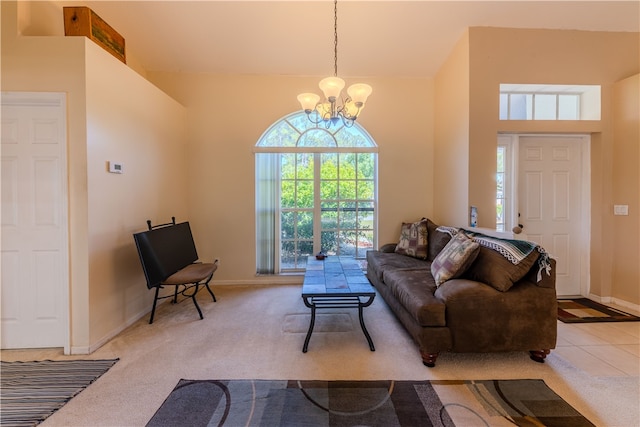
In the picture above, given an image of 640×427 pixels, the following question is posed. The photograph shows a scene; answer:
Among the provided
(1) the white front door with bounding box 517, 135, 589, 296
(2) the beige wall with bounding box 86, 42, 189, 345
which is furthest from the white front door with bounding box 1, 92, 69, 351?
(1) the white front door with bounding box 517, 135, 589, 296

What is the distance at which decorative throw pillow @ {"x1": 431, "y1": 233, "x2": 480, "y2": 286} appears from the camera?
222 cm

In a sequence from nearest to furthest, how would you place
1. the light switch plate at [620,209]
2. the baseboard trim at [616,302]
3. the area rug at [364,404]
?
1. the area rug at [364,404]
2. the baseboard trim at [616,302]
3. the light switch plate at [620,209]

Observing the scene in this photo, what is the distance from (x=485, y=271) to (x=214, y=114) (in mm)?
4032

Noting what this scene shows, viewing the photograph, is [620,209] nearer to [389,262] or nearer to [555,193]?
[555,193]

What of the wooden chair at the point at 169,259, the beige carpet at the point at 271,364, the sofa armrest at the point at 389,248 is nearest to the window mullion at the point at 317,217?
the sofa armrest at the point at 389,248

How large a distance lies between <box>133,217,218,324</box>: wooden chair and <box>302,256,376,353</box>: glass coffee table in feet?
4.16

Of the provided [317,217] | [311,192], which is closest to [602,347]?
[317,217]

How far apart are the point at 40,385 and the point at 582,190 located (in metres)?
5.74

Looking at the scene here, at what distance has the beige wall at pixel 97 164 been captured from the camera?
223 cm

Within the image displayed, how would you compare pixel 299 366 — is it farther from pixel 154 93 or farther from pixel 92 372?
pixel 154 93

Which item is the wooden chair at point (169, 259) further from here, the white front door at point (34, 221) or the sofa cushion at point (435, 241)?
the sofa cushion at point (435, 241)

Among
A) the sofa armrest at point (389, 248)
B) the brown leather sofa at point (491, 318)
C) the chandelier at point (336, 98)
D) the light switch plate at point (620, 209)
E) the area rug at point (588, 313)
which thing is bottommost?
the area rug at point (588, 313)

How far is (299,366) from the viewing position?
205 cm

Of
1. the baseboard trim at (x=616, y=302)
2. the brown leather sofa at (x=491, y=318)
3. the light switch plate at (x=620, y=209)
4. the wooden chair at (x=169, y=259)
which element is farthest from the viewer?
the light switch plate at (x=620, y=209)
